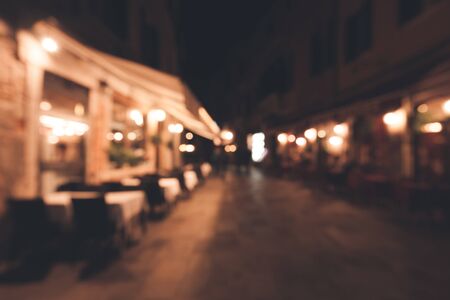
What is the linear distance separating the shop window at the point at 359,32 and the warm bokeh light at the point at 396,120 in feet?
9.32

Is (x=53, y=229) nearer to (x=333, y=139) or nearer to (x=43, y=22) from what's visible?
(x=43, y=22)

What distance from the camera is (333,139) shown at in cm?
1171

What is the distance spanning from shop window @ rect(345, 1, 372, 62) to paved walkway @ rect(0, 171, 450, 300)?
672 cm

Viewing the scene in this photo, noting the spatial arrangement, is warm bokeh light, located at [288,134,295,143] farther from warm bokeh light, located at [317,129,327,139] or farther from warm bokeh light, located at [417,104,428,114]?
warm bokeh light, located at [417,104,428,114]

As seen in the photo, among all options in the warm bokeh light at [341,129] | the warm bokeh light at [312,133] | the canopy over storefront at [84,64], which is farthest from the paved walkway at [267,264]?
the warm bokeh light at [312,133]

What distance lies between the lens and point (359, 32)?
10.8m

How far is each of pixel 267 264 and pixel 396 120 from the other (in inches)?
265

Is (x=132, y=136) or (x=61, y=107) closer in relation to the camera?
(x=61, y=107)

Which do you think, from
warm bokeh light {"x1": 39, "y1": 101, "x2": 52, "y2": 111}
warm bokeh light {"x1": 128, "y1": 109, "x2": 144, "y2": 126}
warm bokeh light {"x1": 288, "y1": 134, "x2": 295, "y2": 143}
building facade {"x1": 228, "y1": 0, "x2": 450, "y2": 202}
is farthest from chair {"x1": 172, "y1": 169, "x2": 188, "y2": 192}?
warm bokeh light {"x1": 288, "y1": 134, "x2": 295, "y2": 143}

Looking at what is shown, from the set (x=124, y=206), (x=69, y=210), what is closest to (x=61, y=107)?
(x=69, y=210)

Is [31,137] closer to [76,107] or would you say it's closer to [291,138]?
[76,107]

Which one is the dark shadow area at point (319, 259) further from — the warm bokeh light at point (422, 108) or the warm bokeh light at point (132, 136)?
the warm bokeh light at point (132, 136)

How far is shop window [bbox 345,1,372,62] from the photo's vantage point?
33.3 ft

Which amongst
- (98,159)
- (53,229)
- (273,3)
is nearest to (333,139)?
(98,159)
